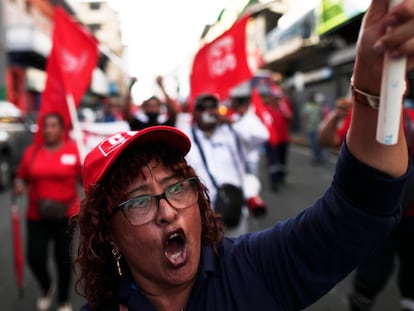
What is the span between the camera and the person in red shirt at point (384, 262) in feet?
9.52

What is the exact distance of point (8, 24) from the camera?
989 inches

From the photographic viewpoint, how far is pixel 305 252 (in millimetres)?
1196

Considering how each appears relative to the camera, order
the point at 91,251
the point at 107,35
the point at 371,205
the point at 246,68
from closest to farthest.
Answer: the point at 371,205 → the point at 91,251 → the point at 246,68 → the point at 107,35

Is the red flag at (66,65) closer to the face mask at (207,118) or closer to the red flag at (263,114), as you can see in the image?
the face mask at (207,118)

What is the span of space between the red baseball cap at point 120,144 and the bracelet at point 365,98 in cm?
54

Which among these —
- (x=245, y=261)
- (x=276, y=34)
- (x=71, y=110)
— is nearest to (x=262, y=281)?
(x=245, y=261)

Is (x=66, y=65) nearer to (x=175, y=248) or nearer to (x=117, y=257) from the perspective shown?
(x=117, y=257)

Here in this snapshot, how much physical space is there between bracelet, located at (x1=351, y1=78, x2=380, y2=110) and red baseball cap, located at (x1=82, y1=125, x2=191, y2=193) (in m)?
0.54

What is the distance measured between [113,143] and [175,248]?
35 centimetres

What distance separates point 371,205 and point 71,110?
12.5 ft

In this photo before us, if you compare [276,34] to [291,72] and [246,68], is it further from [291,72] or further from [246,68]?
[246,68]

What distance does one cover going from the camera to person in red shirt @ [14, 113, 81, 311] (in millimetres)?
3828

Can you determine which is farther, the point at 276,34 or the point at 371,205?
the point at 276,34

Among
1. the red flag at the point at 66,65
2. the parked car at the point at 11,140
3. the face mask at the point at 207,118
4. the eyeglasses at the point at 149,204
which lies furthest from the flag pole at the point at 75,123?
the parked car at the point at 11,140
